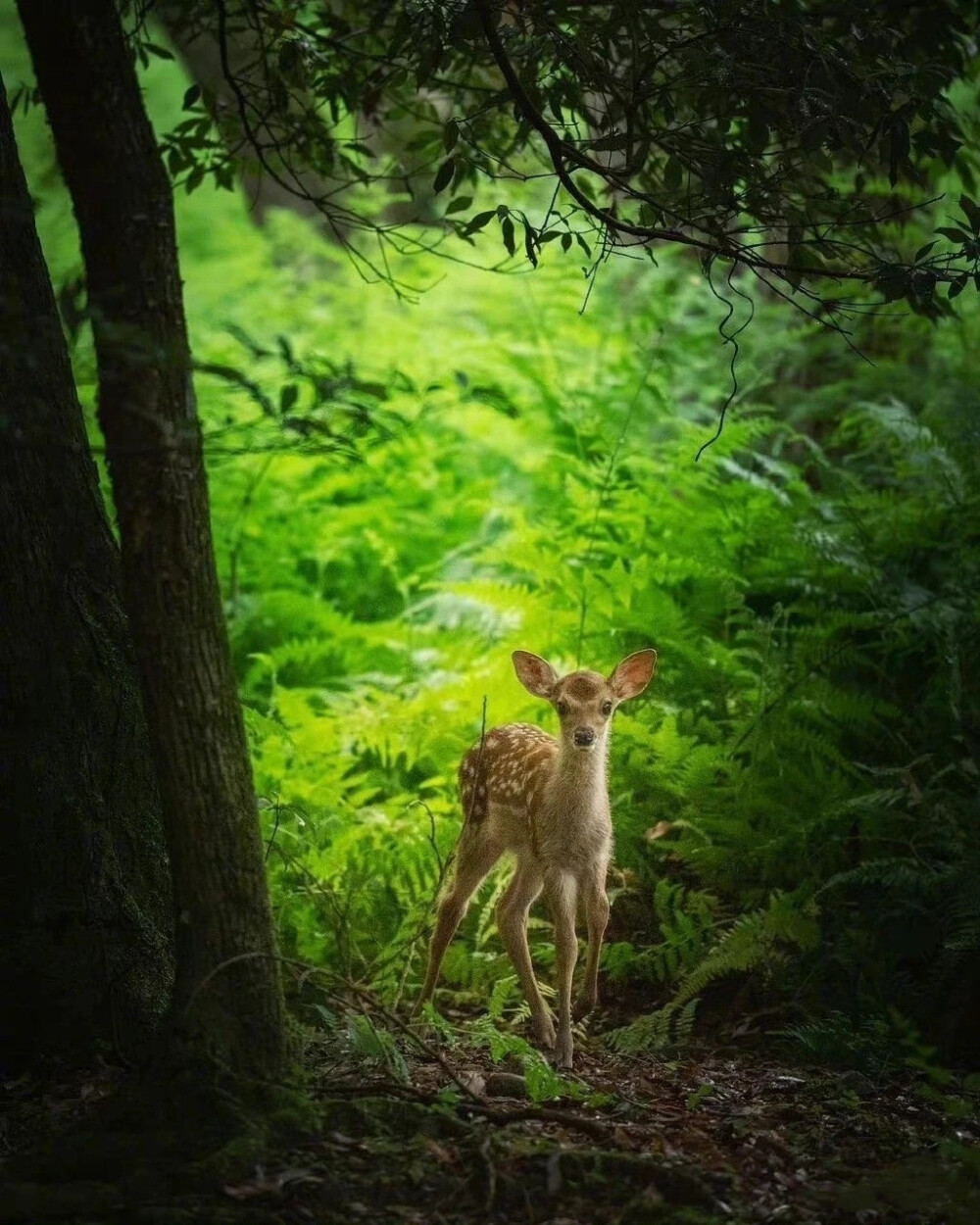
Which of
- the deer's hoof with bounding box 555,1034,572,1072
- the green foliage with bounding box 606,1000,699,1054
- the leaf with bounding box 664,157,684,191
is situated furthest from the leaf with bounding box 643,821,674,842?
the leaf with bounding box 664,157,684,191

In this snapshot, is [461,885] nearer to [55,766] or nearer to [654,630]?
[55,766]

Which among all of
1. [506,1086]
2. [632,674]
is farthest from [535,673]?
[506,1086]

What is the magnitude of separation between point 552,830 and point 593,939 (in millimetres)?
386

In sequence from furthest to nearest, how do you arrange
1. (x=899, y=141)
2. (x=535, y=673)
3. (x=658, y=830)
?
(x=658, y=830)
(x=535, y=673)
(x=899, y=141)

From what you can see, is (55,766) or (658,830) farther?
(658,830)

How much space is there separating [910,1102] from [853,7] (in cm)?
308

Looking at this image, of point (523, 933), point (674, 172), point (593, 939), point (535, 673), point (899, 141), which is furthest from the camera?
point (535, 673)

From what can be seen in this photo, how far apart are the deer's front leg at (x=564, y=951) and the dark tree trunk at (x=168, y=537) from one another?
1280mm

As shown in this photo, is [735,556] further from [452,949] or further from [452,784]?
[452,949]

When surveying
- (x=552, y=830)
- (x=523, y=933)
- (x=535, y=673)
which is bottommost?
(x=523, y=933)

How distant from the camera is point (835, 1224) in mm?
2926

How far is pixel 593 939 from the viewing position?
446cm

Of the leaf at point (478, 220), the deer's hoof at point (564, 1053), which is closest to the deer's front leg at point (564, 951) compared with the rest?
the deer's hoof at point (564, 1053)

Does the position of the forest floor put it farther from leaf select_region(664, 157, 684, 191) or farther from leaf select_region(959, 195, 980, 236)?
leaf select_region(664, 157, 684, 191)
